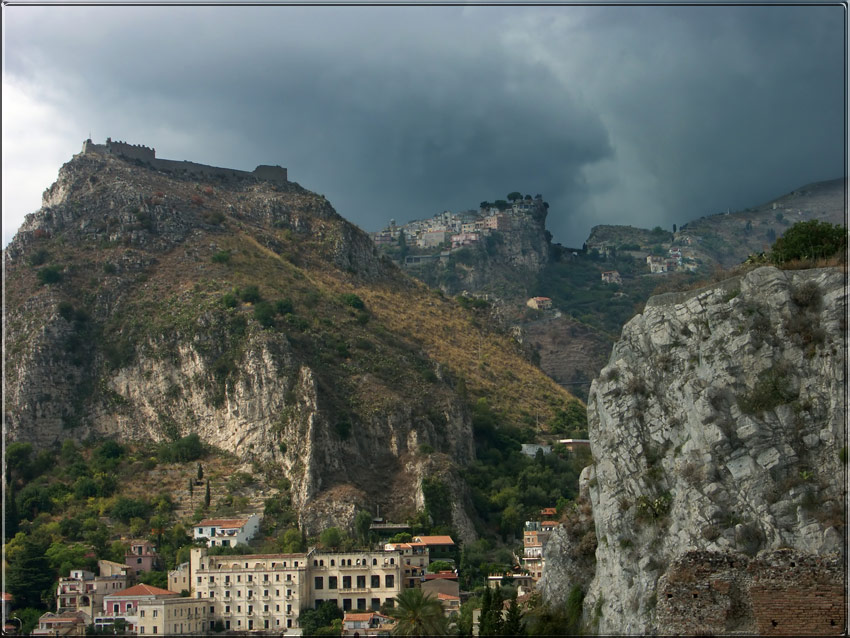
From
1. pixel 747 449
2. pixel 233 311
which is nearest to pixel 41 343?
pixel 233 311

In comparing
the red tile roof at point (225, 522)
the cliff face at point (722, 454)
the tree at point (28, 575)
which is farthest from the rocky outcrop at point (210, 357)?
the cliff face at point (722, 454)

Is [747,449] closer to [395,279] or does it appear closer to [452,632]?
[452,632]

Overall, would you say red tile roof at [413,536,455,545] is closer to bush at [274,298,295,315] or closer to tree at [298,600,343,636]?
tree at [298,600,343,636]

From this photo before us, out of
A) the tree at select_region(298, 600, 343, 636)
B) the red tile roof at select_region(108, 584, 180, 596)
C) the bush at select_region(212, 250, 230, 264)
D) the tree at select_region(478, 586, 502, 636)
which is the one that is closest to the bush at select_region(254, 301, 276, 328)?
the bush at select_region(212, 250, 230, 264)

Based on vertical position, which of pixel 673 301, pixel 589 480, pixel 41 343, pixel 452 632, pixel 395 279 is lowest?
pixel 452 632

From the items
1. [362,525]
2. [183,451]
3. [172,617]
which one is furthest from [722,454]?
[183,451]

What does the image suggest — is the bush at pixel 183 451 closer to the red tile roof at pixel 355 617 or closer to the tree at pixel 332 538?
the tree at pixel 332 538

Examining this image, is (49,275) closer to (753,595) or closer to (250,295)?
(250,295)

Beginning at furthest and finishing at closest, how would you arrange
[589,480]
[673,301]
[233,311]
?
[233,311]
[589,480]
[673,301]
